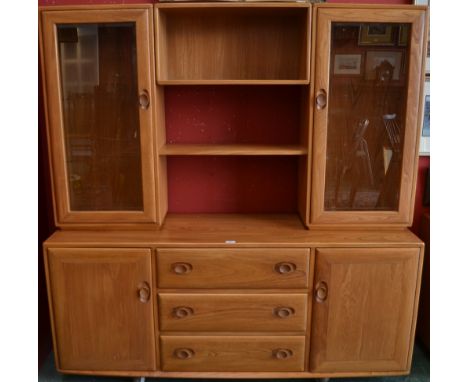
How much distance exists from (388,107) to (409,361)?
112 centimetres

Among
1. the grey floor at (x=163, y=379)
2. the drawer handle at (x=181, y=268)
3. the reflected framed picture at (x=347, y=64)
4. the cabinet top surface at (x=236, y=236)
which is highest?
the reflected framed picture at (x=347, y=64)

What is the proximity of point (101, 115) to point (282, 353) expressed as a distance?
1.30 meters

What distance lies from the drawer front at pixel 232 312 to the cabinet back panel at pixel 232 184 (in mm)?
505

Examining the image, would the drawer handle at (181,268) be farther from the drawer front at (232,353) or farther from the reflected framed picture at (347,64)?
the reflected framed picture at (347,64)

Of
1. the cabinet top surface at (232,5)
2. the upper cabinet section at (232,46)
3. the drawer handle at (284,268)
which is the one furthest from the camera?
A: the upper cabinet section at (232,46)

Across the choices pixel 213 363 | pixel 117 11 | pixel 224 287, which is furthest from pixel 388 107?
pixel 213 363

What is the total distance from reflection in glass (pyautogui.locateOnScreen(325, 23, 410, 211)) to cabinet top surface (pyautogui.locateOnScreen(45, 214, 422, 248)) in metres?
0.13

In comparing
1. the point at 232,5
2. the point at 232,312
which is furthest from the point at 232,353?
the point at 232,5

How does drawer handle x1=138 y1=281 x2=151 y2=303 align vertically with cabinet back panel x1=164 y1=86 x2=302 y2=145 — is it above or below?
below

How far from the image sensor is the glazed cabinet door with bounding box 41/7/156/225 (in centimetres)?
151

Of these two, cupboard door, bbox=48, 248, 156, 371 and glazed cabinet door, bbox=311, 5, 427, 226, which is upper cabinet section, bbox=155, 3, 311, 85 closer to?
glazed cabinet door, bbox=311, 5, 427, 226

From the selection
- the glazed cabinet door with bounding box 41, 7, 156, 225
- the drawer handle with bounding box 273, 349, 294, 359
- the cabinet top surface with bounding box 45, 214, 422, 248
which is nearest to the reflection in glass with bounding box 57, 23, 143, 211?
the glazed cabinet door with bounding box 41, 7, 156, 225

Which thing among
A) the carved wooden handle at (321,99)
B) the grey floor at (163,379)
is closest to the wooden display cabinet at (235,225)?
the carved wooden handle at (321,99)

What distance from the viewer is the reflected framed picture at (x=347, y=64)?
155cm
